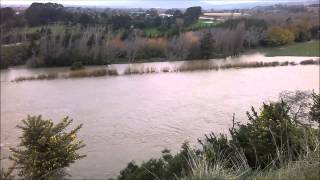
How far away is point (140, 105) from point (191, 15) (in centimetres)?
1189

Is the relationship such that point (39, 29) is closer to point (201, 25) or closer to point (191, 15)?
point (201, 25)

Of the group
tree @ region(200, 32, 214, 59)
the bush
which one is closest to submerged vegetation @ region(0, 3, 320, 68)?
tree @ region(200, 32, 214, 59)

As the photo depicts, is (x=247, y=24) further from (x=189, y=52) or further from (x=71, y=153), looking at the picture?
(x=71, y=153)

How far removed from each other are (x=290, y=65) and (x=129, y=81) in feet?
30.4

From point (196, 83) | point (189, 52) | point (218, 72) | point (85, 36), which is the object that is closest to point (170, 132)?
point (196, 83)

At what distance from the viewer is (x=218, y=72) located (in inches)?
1122

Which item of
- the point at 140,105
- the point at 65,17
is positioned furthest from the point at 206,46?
the point at 140,105

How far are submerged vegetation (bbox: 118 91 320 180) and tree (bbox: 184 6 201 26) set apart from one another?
15.9 m

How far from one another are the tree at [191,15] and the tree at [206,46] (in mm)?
1675

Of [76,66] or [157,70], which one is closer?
[157,70]

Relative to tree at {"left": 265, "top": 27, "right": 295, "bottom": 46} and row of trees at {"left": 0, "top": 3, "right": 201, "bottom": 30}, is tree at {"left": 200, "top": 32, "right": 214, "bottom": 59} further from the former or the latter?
tree at {"left": 265, "top": 27, "right": 295, "bottom": 46}

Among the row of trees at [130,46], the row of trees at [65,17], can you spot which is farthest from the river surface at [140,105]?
the row of trees at [65,17]

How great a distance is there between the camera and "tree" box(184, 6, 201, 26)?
28237 millimetres

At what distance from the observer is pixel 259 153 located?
5859 millimetres
